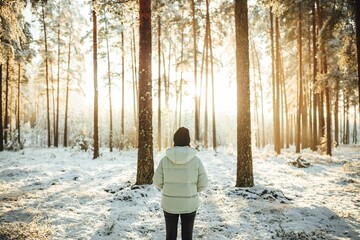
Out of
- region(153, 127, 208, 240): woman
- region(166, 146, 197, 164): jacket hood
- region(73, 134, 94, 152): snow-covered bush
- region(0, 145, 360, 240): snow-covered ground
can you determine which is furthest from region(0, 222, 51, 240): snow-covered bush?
region(73, 134, 94, 152): snow-covered bush

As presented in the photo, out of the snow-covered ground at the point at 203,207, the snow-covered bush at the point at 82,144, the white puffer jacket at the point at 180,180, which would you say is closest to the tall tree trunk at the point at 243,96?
the snow-covered ground at the point at 203,207

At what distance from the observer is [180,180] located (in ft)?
11.4

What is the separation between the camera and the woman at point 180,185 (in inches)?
135

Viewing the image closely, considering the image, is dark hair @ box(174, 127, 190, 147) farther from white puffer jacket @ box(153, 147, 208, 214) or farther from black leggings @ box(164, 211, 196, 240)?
black leggings @ box(164, 211, 196, 240)

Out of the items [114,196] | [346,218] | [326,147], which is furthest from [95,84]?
[326,147]

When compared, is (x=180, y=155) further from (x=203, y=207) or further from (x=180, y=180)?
(x=203, y=207)

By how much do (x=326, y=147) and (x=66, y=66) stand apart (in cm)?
2456

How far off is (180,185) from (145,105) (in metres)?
5.15

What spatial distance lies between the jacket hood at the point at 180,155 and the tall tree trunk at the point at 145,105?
4900 mm

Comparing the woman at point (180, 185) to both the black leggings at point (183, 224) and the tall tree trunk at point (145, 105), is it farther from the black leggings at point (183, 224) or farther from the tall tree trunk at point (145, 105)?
the tall tree trunk at point (145, 105)

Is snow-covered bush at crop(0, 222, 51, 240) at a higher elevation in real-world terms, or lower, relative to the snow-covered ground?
higher

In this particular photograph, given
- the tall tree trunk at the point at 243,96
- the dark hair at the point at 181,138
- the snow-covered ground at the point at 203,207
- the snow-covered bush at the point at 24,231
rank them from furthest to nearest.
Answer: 1. the tall tree trunk at the point at 243,96
2. the snow-covered ground at the point at 203,207
3. the snow-covered bush at the point at 24,231
4. the dark hair at the point at 181,138

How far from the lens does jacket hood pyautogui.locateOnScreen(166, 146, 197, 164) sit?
3.43 m

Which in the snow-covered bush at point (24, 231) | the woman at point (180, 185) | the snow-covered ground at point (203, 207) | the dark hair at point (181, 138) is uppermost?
the dark hair at point (181, 138)
